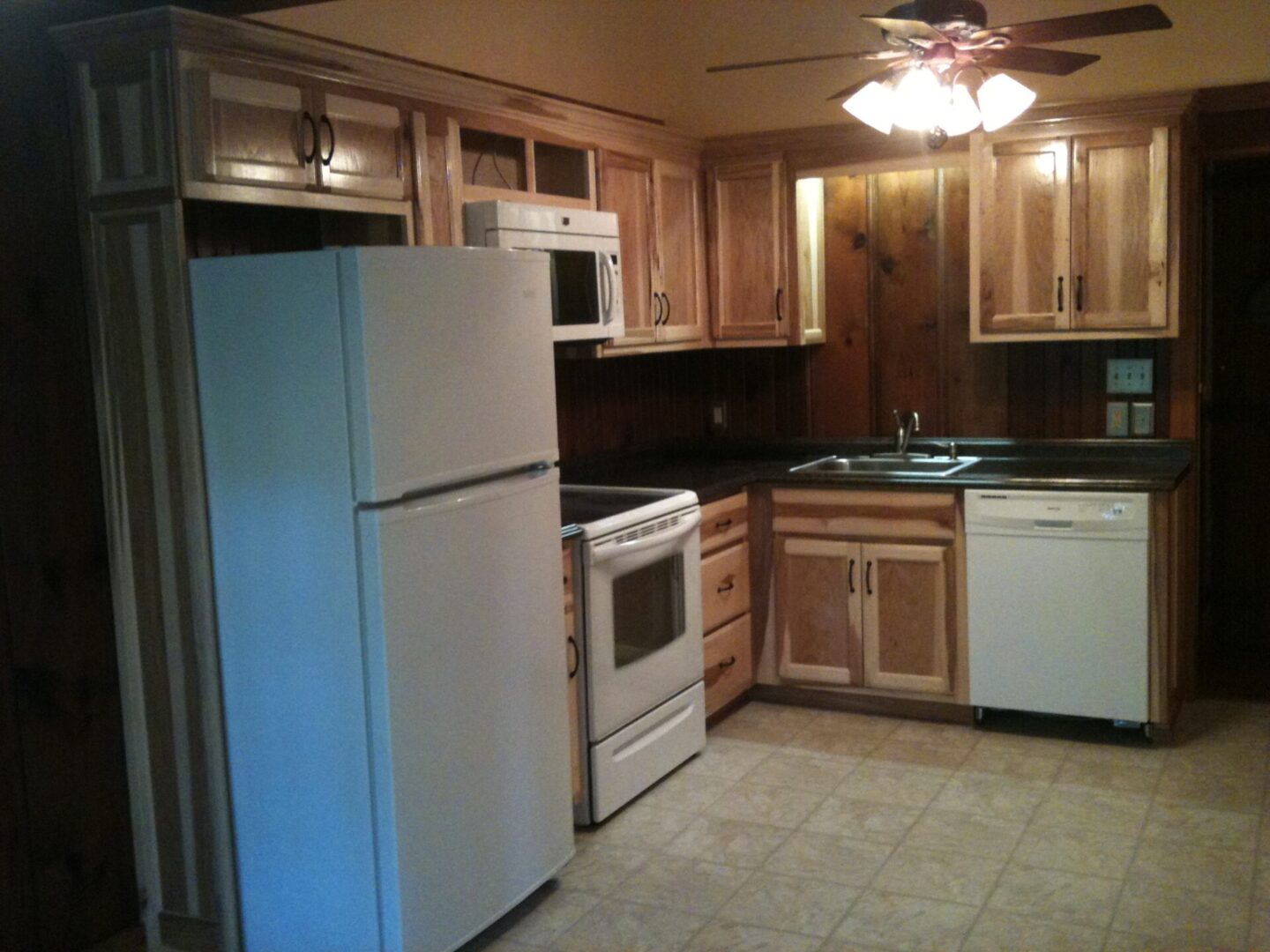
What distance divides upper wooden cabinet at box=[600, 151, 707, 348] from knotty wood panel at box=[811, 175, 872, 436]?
53cm

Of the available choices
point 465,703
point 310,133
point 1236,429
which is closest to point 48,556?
point 465,703

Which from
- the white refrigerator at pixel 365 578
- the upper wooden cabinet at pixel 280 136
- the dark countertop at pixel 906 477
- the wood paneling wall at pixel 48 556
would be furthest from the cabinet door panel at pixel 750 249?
the wood paneling wall at pixel 48 556

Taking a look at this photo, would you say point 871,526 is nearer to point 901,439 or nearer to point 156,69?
point 901,439

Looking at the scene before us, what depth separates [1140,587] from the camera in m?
4.00

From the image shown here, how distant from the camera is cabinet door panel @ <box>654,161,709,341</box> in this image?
467cm

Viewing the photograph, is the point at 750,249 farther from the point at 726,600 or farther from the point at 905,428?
the point at 726,600

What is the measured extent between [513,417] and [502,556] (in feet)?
1.07

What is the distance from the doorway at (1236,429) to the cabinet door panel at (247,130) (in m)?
3.49

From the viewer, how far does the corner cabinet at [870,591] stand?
14.2ft

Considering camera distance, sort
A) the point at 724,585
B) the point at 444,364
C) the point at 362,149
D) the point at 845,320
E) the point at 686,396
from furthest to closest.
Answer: the point at 686,396 < the point at 845,320 < the point at 724,585 < the point at 362,149 < the point at 444,364

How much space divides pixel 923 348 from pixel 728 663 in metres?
1.50

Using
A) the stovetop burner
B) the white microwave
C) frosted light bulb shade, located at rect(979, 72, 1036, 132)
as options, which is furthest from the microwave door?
frosted light bulb shade, located at rect(979, 72, 1036, 132)

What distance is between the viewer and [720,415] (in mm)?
5395

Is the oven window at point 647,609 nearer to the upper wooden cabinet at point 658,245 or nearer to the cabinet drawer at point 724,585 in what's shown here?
the cabinet drawer at point 724,585
